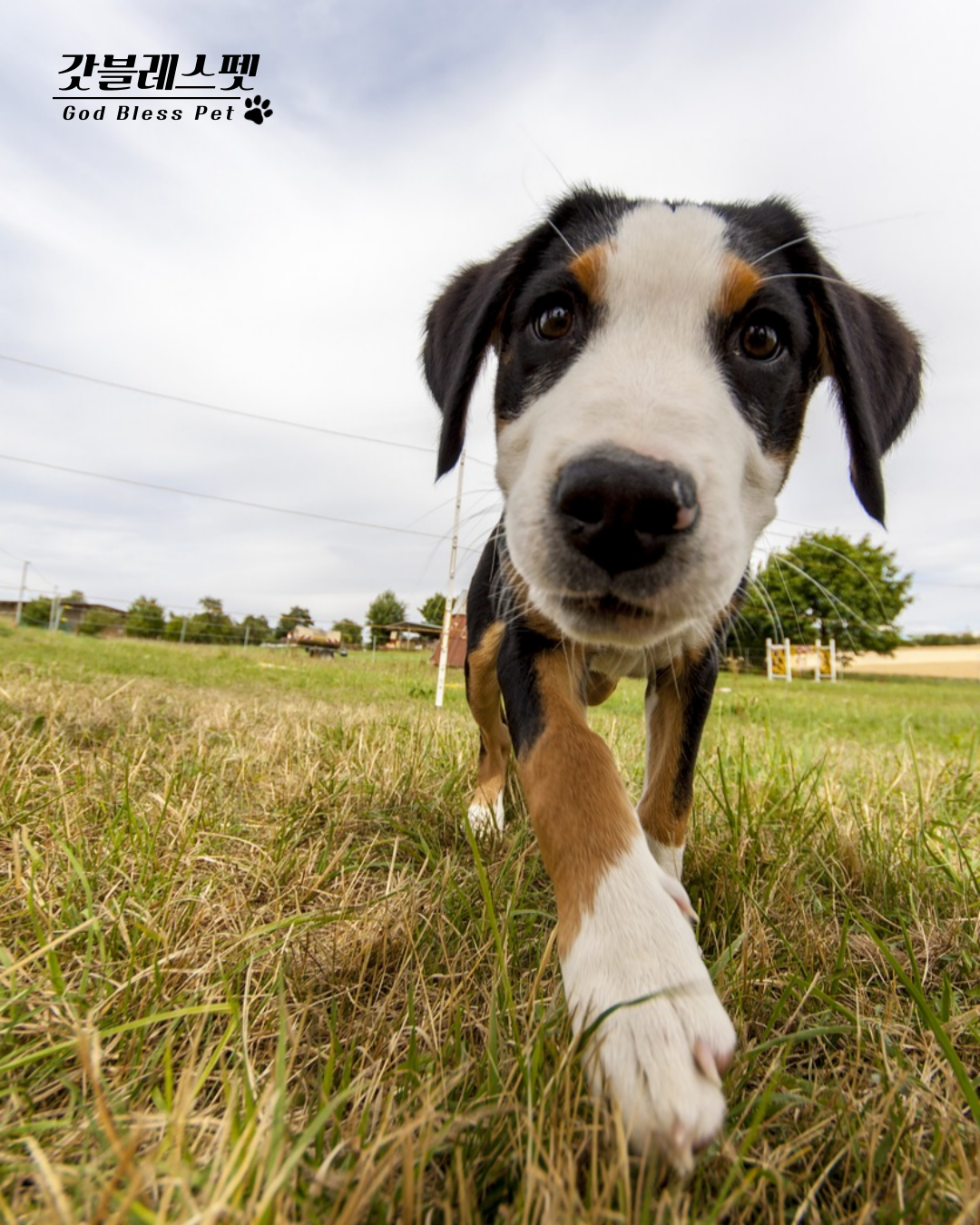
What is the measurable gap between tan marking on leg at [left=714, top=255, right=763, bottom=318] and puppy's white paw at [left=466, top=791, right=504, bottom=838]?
5.75 feet

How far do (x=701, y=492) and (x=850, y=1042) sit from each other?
44.0 inches

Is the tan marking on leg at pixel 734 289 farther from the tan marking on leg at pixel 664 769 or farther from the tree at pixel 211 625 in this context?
the tree at pixel 211 625

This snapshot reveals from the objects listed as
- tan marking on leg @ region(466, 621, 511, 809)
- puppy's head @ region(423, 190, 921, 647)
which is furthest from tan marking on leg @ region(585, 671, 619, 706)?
puppy's head @ region(423, 190, 921, 647)

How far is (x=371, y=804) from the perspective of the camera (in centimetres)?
275

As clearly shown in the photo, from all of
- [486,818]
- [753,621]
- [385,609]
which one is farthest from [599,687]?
[385,609]

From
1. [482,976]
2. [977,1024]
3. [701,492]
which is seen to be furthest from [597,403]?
[977,1024]

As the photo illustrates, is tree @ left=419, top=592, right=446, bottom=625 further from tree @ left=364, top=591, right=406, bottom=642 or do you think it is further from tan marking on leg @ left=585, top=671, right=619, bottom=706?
tree @ left=364, top=591, right=406, bottom=642

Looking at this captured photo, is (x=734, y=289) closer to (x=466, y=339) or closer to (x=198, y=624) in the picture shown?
(x=466, y=339)

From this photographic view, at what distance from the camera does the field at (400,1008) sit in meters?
0.91

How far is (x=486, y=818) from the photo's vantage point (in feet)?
9.44

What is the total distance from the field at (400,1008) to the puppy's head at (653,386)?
0.78 meters

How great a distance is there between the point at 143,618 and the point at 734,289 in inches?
1586

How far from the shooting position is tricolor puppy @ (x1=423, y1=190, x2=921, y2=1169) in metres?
1.32

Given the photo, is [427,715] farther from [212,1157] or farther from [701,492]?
[212,1157]
